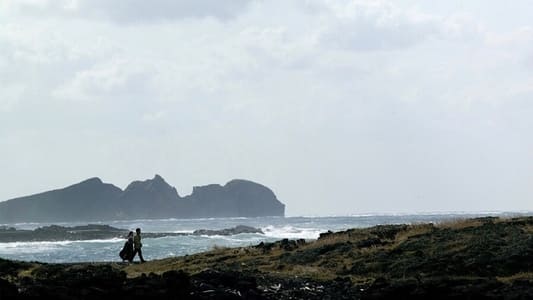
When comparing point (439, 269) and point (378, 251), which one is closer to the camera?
point (439, 269)

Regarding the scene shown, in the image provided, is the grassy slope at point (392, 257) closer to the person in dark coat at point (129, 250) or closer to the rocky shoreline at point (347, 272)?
the rocky shoreline at point (347, 272)

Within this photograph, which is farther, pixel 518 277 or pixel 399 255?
pixel 399 255

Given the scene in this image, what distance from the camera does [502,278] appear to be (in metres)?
23.6

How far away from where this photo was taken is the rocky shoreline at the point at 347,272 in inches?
854

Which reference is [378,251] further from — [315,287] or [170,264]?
[170,264]

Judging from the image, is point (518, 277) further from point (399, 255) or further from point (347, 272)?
point (399, 255)

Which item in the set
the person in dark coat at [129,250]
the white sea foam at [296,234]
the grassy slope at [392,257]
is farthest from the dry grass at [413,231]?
the white sea foam at [296,234]

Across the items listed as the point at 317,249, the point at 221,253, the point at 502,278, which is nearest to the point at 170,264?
the point at 221,253

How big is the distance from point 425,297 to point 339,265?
9370 millimetres

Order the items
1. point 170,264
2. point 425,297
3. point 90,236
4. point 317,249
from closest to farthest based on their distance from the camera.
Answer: point 425,297 < point 317,249 < point 170,264 < point 90,236

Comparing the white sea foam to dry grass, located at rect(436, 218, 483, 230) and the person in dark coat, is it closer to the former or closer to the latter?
the person in dark coat

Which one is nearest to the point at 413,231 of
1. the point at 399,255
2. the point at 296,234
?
the point at 399,255

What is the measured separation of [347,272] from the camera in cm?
2873

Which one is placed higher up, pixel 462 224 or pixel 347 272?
pixel 462 224
